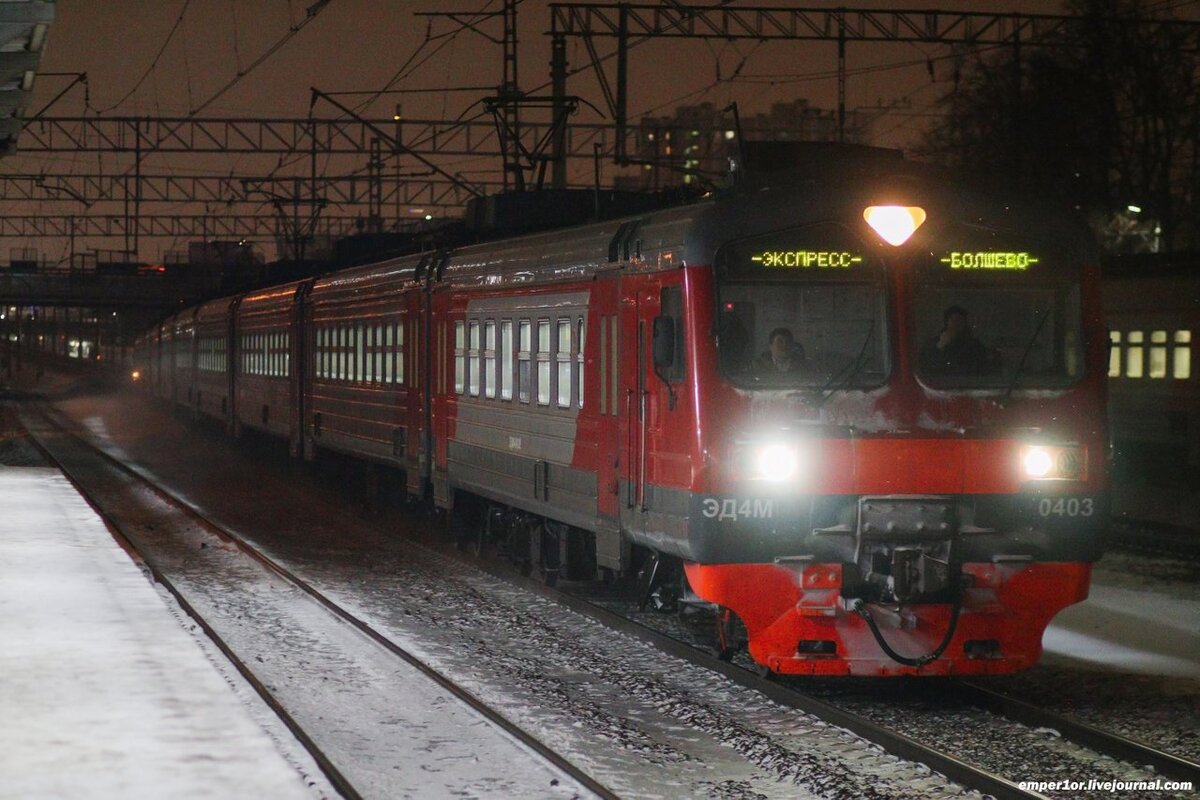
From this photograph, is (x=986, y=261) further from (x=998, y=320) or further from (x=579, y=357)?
(x=579, y=357)

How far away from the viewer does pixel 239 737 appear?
8.16m

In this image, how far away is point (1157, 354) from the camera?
1089 inches

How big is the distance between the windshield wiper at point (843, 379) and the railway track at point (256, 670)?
2.39 metres

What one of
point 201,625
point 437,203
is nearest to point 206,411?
point 437,203

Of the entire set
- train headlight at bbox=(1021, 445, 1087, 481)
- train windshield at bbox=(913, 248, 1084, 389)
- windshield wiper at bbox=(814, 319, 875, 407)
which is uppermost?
train windshield at bbox=(913, 248, 1084, 389)

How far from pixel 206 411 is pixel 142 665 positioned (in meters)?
28.2

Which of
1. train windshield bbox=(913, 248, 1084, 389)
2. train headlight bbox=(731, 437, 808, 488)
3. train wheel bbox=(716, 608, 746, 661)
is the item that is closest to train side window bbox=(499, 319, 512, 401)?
train wheel bbox=(716, 608, 746, 661)

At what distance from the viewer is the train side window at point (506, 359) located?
14.1m

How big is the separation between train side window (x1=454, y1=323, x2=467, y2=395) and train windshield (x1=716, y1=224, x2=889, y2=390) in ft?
19.7

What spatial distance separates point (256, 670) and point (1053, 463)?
4912mm

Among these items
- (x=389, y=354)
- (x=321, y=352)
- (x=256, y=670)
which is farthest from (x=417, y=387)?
(x=256, y=670)

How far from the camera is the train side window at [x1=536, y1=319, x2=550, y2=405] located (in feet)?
43.1

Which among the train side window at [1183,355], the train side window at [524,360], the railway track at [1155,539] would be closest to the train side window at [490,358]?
the train side window at [524,360]

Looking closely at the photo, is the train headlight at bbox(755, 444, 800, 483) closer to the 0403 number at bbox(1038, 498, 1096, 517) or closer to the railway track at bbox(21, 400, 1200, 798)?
the railway track at bbox(21, 400, 1200, 798)
